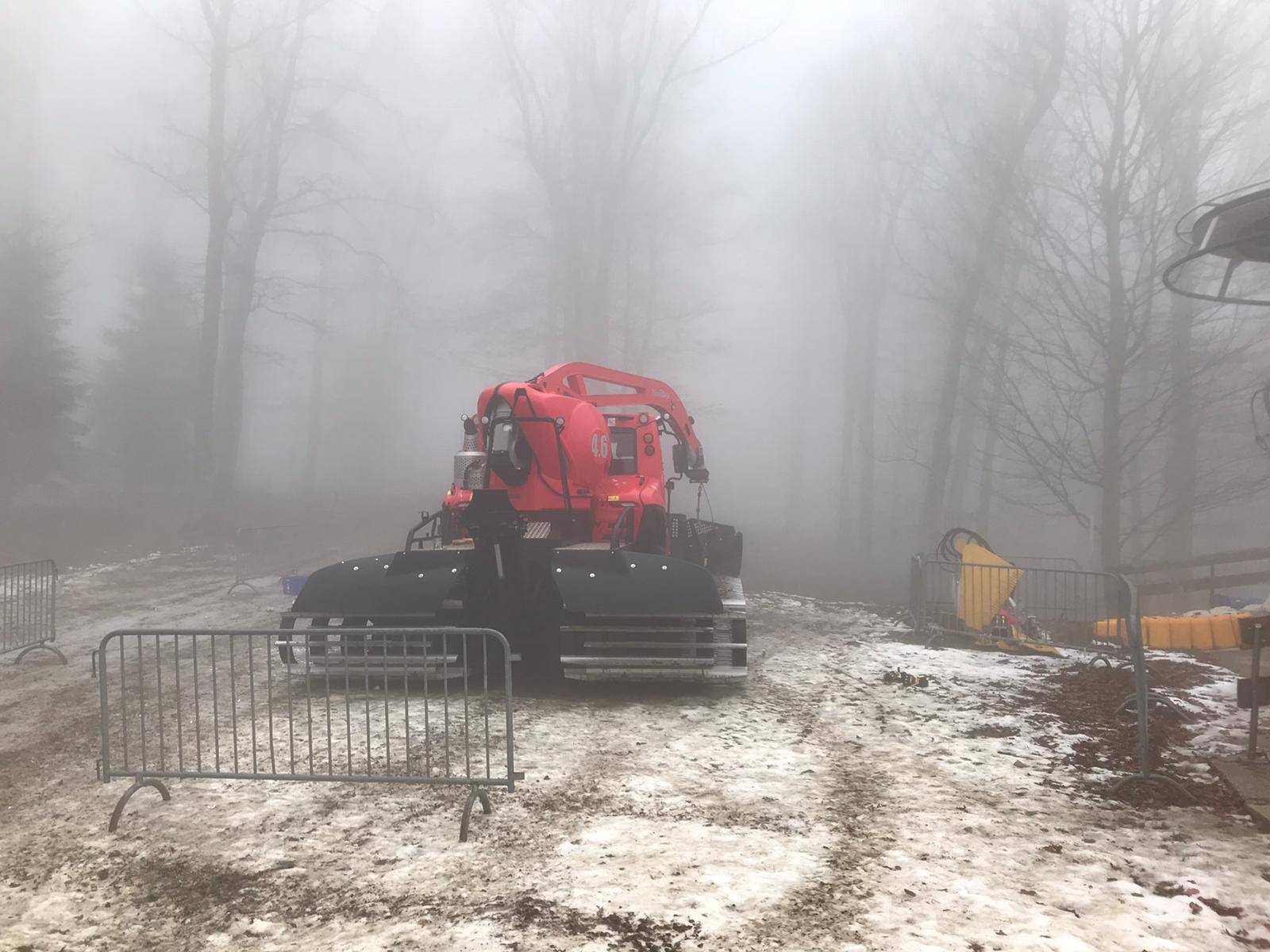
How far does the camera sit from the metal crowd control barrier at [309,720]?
4.76 metres

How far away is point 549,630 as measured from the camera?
817 centimetres

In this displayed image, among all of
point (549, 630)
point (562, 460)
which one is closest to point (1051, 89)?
point (562, 460)

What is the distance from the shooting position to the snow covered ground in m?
3.48

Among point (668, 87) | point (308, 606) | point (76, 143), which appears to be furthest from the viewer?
point (76, 143)

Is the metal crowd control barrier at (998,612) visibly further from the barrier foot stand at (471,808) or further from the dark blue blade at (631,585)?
the barrier foot stand at (471,808)

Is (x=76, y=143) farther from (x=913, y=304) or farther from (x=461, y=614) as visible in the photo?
(x=913, y=304)

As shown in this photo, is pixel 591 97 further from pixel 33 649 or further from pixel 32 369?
pixel 33 649

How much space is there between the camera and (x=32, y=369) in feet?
62.2

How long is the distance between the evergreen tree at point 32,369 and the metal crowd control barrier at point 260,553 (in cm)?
757

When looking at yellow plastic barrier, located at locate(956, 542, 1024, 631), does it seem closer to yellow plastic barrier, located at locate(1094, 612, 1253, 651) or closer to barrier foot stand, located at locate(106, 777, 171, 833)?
yellow plastic barrier, located at locate(1094, 612, 1253, 651)

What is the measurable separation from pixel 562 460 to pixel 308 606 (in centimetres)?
281

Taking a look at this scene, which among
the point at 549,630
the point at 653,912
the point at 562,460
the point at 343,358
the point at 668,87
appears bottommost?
the point at 653,912

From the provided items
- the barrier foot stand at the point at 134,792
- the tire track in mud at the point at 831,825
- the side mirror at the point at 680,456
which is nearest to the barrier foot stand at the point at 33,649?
the barrier foot stand at the point at 134,792

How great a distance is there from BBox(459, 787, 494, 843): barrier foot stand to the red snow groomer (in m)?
2.04
